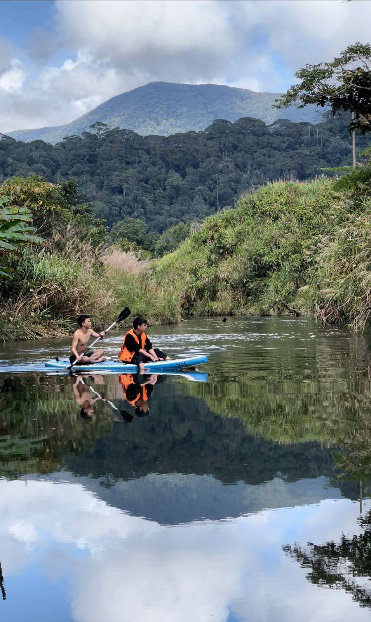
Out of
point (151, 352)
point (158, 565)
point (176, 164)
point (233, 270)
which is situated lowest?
point (158, 565)

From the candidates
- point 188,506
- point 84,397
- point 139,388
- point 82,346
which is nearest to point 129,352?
point 82,346

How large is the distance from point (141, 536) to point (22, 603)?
1.26 m

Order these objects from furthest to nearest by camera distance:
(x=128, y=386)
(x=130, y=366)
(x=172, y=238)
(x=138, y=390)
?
1. (x=172, y=238)
2. (x=130, y=366)
3. (x=128, y=386)
4. (x=138, y=390)

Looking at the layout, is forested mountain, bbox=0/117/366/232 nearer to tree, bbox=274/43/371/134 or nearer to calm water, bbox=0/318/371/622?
tree, bbox=274/43/371/134

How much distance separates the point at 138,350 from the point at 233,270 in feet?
99.1

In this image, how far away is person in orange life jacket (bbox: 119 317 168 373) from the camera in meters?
17.3

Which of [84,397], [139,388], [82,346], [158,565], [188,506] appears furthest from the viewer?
[82,346]

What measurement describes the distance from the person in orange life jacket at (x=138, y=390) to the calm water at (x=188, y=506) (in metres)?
0.15

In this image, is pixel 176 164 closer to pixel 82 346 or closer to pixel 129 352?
pixel 82 346

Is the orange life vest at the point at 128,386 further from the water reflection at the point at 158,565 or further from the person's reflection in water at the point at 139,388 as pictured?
the water reflection at the point at 158,565

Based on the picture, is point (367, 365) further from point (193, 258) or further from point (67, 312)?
point (193, 258)

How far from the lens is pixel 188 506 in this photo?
22.8 ft

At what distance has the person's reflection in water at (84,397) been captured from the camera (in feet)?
39.3

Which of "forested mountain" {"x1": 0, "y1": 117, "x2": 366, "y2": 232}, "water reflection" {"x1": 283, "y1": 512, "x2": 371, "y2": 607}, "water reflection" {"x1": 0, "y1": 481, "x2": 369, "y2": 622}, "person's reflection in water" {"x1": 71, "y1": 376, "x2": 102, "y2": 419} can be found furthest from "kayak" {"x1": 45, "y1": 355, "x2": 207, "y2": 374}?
"forested mountain" {"x1": 0, "y1": 117, "x2": 366, "y2": 232}
